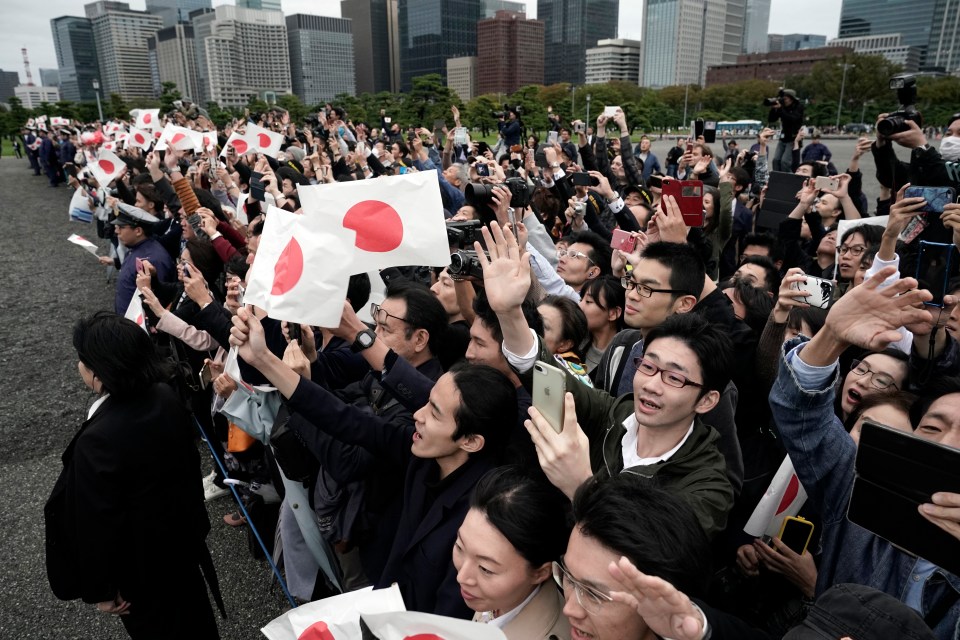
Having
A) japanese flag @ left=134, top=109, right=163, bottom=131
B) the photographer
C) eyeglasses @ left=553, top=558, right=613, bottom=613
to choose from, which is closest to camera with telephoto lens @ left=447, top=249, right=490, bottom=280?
eyeglasses @ left=553, top=558, right=613, bottom=613

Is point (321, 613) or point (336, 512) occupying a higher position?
point (321, 613)

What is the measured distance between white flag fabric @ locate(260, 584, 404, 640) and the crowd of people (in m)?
0.25

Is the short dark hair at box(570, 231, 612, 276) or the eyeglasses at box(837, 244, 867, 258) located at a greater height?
the eyeglasses at box(837, 244, 867, 258)

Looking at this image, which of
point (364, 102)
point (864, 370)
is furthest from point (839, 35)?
point (864, 370)

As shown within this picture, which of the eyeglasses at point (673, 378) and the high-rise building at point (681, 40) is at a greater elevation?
the high-rise building at point (681, 40)

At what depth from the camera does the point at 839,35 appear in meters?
145

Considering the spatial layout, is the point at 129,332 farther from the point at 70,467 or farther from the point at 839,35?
the point at 839,35

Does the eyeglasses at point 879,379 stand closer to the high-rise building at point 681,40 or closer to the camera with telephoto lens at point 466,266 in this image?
the camera with telephoto lens at point 466,266

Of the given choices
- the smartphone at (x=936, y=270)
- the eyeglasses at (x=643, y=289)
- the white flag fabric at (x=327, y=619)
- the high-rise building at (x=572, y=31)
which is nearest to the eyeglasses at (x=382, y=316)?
the eyeglasses at (x=643, y=289)

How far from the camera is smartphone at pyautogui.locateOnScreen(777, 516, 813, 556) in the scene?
189cm

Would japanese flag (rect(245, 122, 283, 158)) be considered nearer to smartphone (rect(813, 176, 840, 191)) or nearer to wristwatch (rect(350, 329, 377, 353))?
smartphone (rect(813, 176, 840, 191))

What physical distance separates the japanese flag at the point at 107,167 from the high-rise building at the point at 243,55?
123 m

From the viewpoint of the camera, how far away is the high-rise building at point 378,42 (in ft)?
419

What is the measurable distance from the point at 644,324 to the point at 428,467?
4.21ft
